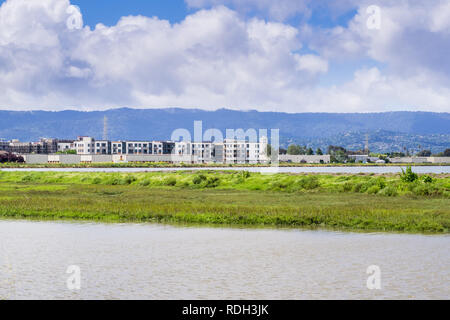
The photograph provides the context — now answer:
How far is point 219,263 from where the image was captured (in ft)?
80.8

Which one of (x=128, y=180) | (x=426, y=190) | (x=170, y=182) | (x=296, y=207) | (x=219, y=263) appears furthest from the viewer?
(x=128, y=180)

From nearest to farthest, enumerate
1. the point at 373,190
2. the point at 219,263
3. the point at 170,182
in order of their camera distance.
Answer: the point at 219,263 → the point at 373,190 → the point at 170,182

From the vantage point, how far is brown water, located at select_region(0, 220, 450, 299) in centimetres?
1989

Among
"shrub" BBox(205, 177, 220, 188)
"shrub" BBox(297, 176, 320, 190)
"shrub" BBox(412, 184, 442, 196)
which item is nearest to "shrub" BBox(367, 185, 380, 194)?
"shrub" BBox(412, 184, 442, 196)

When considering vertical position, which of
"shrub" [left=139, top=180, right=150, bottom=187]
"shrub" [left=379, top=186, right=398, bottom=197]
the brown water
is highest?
"shrub" [left=379, top=186, right=398, bottom=197]

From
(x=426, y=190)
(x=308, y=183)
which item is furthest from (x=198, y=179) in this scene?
(x=426, y=190)

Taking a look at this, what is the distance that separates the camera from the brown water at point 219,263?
1989cm

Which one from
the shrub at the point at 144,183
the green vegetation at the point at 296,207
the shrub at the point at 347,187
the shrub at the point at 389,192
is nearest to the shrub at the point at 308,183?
the green vegetation at the point at 296,207

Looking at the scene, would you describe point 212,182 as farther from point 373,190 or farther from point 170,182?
point 373,190

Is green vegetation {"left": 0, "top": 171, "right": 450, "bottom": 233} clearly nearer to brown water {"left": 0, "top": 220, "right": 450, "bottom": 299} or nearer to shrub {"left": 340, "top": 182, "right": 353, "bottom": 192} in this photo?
shrub {"left": 340, "top": 182, "right": 353, "bottom": 192}

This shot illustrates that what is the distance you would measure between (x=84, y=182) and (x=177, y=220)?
52.0 metres

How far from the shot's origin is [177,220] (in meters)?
39.0

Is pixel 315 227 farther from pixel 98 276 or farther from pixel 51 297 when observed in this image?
pixel 51 297

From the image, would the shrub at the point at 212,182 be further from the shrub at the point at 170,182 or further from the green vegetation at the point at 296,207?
the shrub at the point at 170,182
